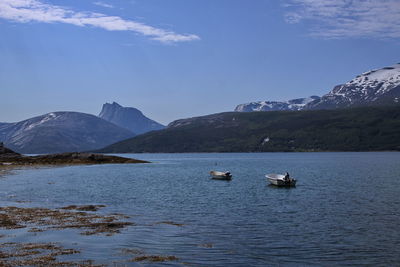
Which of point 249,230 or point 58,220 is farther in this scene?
point 58,220

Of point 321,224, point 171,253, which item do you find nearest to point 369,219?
point 321,224

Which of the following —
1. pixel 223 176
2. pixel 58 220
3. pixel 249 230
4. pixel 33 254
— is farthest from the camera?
pixel 223 176

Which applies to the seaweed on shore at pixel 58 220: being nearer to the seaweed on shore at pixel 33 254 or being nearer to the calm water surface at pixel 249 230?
the calm water surface at pixel 249 230

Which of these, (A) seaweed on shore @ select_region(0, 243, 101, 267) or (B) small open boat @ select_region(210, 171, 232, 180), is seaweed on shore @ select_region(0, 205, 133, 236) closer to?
(A) seaweed on shore @ select_region(0, 243, 101, 267)

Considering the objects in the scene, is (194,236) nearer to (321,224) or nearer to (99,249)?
(99,249)

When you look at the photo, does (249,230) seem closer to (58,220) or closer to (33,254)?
(33,254)

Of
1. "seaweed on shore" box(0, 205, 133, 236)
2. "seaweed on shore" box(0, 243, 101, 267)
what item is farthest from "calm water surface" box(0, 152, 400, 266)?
"seaweed on shore" box(0, 205, 133, 236)

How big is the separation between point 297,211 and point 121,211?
2268 centimetres

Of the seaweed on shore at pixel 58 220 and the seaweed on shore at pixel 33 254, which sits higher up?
the seaweed on shore at pixel 33 254

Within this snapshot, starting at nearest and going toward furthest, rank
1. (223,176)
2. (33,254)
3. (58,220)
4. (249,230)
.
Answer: (33,254)
(249,230)
(58,220)
(223,176)

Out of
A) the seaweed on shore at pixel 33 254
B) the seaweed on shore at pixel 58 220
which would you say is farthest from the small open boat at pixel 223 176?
the seaweed on shore at pixel 33 254

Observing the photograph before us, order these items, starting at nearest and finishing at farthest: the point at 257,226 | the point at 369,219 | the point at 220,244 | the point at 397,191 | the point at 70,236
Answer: the point at 220,244 → the point at 70,236 → the point at 257,226 → the point at 369,219 → the point at 397,191

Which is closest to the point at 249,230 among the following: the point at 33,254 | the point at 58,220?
the point at 33,254

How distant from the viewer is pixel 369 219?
45.3m
